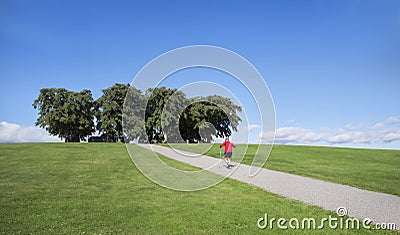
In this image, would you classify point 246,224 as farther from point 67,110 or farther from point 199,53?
point 67,110

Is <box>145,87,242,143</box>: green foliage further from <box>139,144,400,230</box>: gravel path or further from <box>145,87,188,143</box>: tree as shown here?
<box>139,144,400,230</box>: gravel path

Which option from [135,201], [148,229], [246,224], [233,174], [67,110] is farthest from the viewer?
[67,110]

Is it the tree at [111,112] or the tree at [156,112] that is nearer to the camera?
the tree at [156,112]

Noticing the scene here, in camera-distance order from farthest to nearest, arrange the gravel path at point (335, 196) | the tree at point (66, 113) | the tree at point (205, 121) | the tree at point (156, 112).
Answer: the tree at point (66, 113)
the tree at point (156, 112)
the tree at point (205, 121)
the gravel path at point (335, 196)

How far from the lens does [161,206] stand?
9.10m

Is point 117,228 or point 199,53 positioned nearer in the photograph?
point 117,228

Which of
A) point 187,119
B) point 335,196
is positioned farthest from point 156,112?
point 335,196

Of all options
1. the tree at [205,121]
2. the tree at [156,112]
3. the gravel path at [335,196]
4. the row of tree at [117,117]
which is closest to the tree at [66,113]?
the row of tree at [117,117]

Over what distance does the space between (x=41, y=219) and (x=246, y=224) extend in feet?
16.8

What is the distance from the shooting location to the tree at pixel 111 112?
55781 mm

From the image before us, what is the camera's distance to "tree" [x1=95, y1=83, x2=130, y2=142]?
183 feet

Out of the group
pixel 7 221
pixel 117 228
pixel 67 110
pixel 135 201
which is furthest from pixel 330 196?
pixel 67 110

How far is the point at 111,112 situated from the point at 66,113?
779cm

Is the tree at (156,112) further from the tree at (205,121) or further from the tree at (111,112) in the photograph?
the tree at (111,112)
